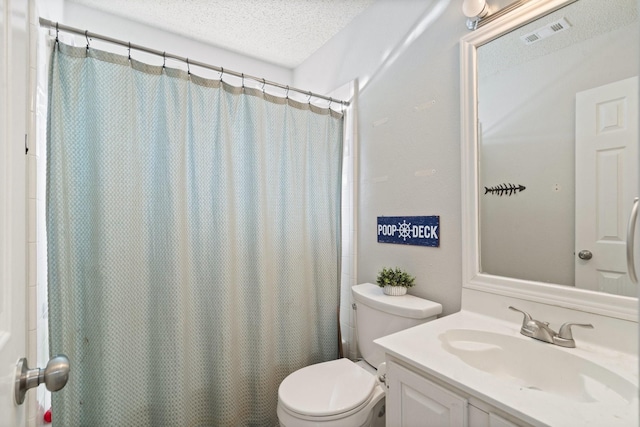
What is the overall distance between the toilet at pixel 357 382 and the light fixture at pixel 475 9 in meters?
1.21

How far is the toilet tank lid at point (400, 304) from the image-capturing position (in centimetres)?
122

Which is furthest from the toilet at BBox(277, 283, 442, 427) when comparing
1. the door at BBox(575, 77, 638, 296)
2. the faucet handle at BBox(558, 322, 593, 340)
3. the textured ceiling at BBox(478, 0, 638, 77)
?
the textured ceiling at BBox(478, 0, 638, 77)

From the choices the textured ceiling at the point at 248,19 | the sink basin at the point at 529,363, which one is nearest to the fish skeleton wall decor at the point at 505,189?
the sink basin at the point at 529,363

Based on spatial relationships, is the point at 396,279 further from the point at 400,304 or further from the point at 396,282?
the point at 400,304

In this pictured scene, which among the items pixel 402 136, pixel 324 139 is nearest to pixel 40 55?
pixel 324 139

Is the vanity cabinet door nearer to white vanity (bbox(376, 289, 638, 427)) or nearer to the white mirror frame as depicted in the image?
white vanity (bbox(376, 289, 638, 427))

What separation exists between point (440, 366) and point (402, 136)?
1122mm

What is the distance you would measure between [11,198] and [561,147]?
1461 millimetres

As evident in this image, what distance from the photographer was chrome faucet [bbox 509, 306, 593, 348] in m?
0.85

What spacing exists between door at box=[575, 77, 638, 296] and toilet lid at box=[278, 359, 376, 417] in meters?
0.90

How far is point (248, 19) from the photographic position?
1.79 meters

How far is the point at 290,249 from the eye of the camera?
1.69 meters

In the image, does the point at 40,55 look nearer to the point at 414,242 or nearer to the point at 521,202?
the point at 414,242

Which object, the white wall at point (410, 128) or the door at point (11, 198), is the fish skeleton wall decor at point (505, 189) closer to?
the white wall at point (410, 128)
